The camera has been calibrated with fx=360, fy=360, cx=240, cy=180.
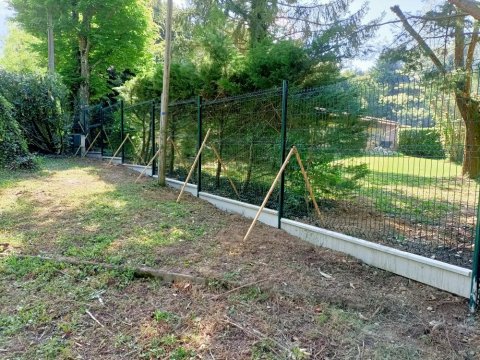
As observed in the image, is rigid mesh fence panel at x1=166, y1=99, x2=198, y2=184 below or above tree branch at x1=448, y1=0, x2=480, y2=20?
below

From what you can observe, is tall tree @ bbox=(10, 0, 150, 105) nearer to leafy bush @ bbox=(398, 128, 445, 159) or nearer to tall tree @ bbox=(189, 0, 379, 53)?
tall tree @ bbox=(189, 0, 379, 53)

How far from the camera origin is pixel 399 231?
4117 mm

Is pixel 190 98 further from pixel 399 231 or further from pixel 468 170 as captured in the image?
pixel 468 170

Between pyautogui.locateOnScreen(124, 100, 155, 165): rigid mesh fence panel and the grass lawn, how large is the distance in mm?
5371

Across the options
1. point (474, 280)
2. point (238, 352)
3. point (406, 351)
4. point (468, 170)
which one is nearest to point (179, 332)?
point (238, 352)

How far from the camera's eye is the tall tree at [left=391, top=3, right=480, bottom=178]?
3766mm

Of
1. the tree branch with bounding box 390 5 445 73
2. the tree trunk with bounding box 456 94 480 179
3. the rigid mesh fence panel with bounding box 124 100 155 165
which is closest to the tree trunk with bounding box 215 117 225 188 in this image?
the rigid mesh fence panel with bounding box 124 100 155 165

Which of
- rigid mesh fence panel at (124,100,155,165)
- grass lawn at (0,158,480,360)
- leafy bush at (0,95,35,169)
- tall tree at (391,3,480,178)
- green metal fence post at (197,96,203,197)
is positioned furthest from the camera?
rigid mesh fence panel at (124,100,155,165)

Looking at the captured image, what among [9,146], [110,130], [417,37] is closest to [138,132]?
[9,146]

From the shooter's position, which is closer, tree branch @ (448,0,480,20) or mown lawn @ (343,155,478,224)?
mown lawn @ (343,155,478,224)

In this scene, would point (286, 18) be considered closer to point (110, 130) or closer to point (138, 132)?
point (138, 132)

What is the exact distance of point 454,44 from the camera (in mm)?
8508

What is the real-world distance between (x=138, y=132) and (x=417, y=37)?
24.6 feet

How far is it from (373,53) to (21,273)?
23.4 ft
